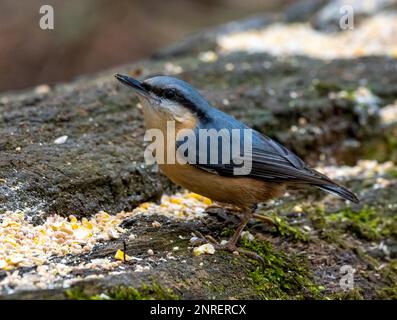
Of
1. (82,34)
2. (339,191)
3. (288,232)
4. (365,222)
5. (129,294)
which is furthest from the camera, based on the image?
(82,34)

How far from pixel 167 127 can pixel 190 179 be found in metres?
0.33

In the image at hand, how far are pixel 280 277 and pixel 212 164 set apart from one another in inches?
28.1

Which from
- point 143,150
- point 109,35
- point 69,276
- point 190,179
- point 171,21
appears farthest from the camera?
point 171,21

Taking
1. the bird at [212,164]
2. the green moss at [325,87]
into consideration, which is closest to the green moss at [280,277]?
the bird at [212,164]

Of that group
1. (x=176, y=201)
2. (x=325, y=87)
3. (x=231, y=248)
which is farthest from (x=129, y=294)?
(x=325, y=87)

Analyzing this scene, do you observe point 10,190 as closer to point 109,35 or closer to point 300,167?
point 300,167

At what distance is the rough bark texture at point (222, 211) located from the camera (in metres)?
3.53

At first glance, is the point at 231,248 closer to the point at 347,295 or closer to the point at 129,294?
the point at 347,295

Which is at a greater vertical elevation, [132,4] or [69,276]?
[132,4]

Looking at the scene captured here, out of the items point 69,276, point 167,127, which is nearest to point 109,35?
point 167,127

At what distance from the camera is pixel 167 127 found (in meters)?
3.89

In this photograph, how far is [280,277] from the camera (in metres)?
3.67
